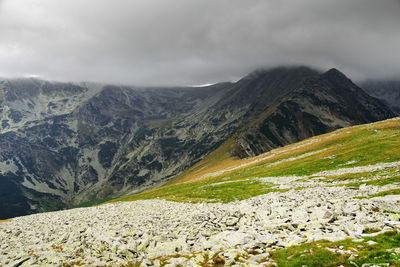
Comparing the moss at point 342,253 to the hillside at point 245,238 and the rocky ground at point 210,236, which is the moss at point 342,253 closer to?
the hillside at point 245,238

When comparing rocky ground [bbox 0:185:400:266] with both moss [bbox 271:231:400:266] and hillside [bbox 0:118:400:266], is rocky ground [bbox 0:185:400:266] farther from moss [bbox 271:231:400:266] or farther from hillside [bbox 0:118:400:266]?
moss [bbox 271:231:400:266]

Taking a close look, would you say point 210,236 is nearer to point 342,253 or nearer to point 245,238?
point 245,238

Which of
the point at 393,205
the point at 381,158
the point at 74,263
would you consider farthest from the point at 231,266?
the point at 381,158

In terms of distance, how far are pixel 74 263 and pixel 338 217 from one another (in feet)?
69.9

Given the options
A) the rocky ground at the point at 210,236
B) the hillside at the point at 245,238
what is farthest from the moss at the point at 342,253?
the rocky ground at the point at 210,236

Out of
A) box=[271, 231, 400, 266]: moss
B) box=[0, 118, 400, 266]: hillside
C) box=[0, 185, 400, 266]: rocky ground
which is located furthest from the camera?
box=[0, 185, 400, 266]: rocky ground

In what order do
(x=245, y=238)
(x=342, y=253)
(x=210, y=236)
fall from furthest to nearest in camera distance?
(x=210, y=236) < (x=245, y=238) < (x=342, y=253)

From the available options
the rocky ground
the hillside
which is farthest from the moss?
the rocky ground

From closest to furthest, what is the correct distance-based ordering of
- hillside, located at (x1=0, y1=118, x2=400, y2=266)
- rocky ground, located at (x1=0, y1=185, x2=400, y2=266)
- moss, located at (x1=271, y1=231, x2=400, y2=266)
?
1. moss, located at (x1=271, y1=231, x2=400, y2=266)
2. hillside, located at (x1=0, y1=118, x2=400, y2=266)
3. rocky ground, located at (x1=0, y1=185, x2=400, y2=266)

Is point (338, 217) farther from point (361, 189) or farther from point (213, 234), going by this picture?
point (361, 189)

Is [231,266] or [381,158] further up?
[231,266]

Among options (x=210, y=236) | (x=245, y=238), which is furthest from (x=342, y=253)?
(x=210, y=236)

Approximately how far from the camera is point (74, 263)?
17.4m

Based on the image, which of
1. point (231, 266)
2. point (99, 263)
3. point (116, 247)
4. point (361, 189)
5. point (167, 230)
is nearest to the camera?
point (231, 266)
